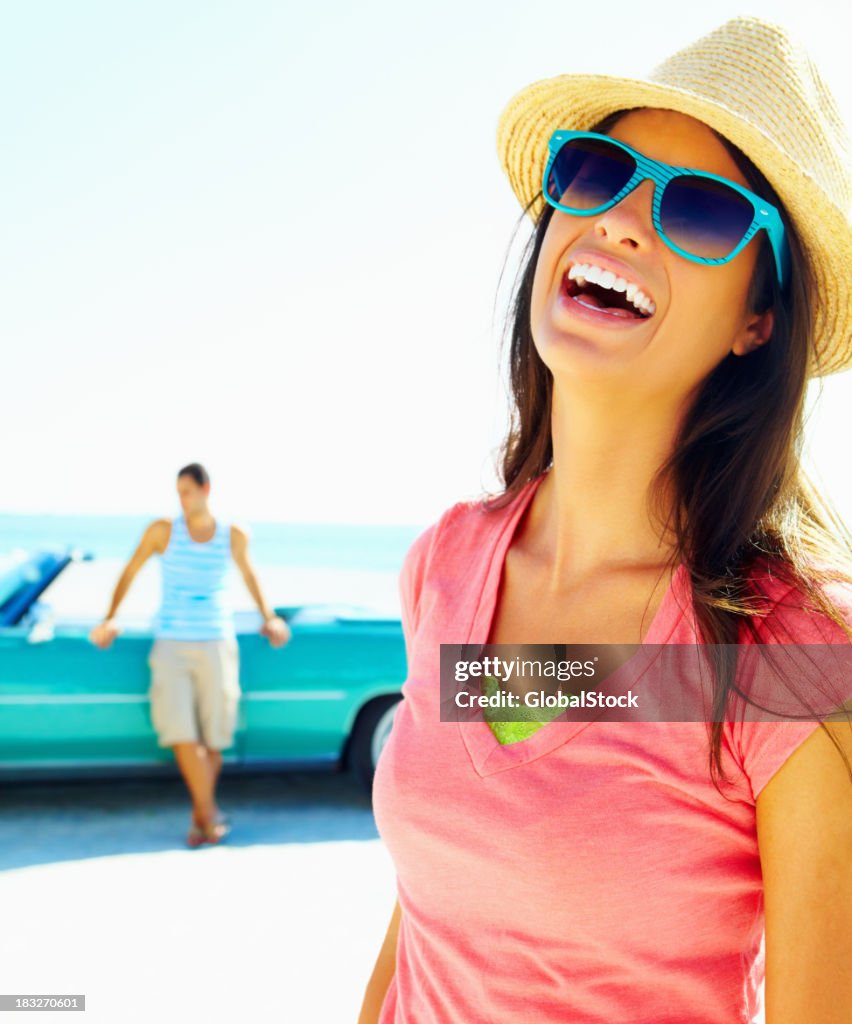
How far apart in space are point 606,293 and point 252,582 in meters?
4.01

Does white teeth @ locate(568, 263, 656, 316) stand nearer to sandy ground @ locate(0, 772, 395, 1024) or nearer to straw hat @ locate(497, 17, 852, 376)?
straw hat @ locate(497, 17, 852, 376)

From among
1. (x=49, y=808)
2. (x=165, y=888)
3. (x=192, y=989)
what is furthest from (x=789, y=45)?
(x=49, y=808)

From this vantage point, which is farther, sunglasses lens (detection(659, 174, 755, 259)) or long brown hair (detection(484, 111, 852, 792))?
sunglasses lens (detection(659, 174, 755, 259))

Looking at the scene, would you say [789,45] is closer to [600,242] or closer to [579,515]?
[600,242]

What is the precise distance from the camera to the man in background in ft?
15.6

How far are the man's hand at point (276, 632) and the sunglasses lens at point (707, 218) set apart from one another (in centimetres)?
401

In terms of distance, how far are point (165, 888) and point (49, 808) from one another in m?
1.30

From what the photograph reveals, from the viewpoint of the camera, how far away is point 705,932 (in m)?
1.04

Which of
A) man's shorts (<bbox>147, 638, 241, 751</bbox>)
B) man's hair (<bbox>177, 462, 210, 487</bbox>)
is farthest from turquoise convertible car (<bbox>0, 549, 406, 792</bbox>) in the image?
man's hair (<bbox>177, 462, 210, 487</bbox>)

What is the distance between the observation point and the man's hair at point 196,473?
4.98 meters

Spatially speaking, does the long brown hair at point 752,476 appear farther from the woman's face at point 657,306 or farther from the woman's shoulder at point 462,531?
the woman's shoulder at point 462,531

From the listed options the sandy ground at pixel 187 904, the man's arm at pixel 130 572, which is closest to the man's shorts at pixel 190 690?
the man's arm at pixel 130 572

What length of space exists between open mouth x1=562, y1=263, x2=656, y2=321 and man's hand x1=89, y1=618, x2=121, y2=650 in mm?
3945

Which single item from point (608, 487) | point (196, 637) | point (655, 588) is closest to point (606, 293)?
point (608, 487)
